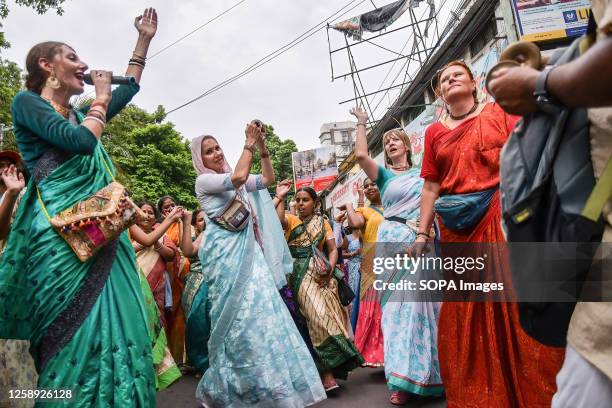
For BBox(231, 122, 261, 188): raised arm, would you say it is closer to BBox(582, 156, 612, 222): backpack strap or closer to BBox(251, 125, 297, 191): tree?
BBox(582, 156, 612, 222): backpack strap

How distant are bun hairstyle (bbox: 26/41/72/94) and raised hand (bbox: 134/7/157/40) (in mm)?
502

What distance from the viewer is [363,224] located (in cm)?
512

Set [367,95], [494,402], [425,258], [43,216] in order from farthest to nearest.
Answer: [367,95], [425,258], [494,402], [43,216]

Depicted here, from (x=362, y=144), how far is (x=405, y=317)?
139 centimetres

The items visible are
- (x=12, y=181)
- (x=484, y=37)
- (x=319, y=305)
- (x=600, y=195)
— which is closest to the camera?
(x=600, y=195)

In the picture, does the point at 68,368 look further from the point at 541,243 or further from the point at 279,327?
the point at 541,243

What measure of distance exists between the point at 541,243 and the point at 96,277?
70.3 inches

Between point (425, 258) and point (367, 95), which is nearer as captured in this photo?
point (425, 258)

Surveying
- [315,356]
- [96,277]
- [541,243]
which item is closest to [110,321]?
[96,277]

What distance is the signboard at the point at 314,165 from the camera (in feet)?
106

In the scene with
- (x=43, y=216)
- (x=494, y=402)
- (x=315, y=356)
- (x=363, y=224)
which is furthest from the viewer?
(x=363, y=224)

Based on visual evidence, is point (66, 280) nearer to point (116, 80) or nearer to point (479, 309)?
point (116, 80)

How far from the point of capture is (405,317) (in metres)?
Answer: 3.55

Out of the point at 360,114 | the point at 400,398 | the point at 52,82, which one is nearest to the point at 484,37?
the point at 360,114
